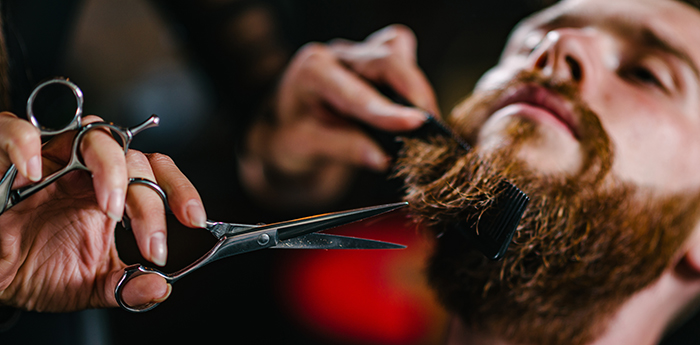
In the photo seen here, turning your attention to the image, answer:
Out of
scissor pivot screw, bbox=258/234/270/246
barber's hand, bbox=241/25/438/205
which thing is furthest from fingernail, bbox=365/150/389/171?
scissor pivot screw, bbox=258/234/270/246

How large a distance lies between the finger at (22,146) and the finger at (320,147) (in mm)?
421

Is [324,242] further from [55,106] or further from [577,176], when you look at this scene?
[55,106]

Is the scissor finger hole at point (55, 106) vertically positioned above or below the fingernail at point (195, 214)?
below

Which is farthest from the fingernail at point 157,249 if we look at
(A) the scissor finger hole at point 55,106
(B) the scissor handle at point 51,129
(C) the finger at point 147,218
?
(A) the scissor finger hole at point 55,106

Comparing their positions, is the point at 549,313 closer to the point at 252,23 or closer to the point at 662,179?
the point at 662,179

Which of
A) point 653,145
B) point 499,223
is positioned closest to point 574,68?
point 653,145

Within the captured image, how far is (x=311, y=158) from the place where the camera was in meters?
0.78

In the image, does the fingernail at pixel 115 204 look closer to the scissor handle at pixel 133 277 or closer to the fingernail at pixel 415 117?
the scissor handle at pixel 133 277

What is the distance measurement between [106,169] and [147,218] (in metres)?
0.04

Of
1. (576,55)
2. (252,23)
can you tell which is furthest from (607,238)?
(252,23)

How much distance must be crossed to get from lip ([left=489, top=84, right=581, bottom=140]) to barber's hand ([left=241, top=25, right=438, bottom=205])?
114mm

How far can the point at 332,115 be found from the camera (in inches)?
27.7

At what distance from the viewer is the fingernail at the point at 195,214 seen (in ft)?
0.96

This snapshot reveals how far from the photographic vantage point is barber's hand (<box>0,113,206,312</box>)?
28 cm
